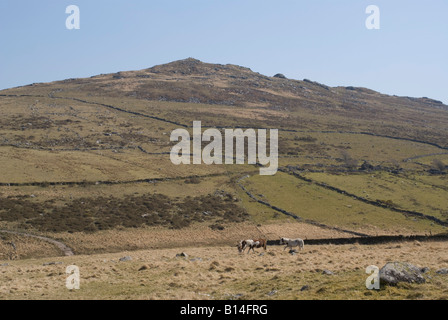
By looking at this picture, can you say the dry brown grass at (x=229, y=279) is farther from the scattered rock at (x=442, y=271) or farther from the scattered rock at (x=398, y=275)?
the scattered rock at (x=398, y=275)

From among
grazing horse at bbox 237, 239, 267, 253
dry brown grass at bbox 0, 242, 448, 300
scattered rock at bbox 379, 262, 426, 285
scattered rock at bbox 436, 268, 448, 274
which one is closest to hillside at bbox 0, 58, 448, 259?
grazing horse at bbox 237, 239, 267, 253

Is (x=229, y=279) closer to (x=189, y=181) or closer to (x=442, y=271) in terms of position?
(x=442, y=271)

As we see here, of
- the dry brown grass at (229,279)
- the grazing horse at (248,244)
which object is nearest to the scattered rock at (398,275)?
the dry brown grass at (229,279)

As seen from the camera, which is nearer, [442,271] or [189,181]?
[442,271]

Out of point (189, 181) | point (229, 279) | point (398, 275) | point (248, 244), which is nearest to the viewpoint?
point (398, 275)

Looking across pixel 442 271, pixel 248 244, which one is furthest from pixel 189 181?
pixel 442 271

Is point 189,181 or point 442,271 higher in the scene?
point 442,271

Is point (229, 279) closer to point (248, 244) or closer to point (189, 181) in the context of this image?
point (248, 244)

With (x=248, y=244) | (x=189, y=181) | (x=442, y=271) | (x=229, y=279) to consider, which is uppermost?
(x=442, y=271)

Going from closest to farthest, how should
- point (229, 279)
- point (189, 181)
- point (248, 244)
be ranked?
1. point (229, 279)
2. point (248, 244)
3. point (189, 181)

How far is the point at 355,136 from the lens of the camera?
14525 centimetres
